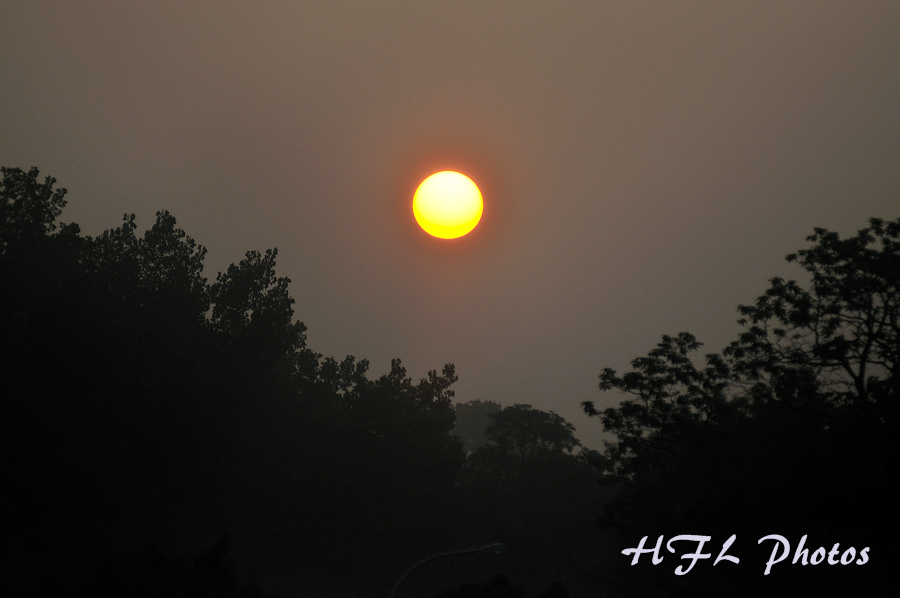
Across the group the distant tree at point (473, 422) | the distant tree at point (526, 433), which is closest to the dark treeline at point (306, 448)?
the distant tree at point (526, 433)

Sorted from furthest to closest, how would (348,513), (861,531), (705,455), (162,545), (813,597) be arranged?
(348,513) → (162,545) → (705,455) → (813,597) → (861,531)

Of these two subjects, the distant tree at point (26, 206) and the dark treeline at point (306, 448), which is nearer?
the dark treeline at point (306, 448)

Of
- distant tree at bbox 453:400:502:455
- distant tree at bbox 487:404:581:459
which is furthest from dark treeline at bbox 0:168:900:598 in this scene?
distant tree at bbox 453:400:502:455

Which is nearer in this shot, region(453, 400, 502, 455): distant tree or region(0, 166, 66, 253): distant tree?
region(0, 166, 66, 253): distant tree

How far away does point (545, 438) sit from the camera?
9506 cm

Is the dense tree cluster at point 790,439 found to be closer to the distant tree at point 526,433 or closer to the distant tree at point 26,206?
the distant tree at point 26,206

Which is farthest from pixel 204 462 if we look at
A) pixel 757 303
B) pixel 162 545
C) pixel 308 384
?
pixel 757 303

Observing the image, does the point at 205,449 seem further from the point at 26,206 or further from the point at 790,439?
the point at 790,439

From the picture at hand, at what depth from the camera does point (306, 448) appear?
50.2m

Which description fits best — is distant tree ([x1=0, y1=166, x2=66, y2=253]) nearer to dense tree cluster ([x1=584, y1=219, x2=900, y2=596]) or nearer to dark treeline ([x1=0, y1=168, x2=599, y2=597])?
dark treeline ([x1=0, y1=168, x2=599, y2=597])

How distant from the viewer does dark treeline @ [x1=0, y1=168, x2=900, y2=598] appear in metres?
26.8

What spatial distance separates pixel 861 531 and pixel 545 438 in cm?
7149

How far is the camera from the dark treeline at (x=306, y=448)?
26.8 meters

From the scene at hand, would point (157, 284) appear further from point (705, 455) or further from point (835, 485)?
point (835, 485)
